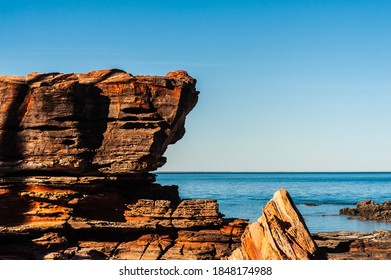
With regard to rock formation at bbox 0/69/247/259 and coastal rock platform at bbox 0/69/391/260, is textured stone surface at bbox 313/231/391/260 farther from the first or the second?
rock formation at bbox 0/69/247/259

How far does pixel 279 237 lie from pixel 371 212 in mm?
46272

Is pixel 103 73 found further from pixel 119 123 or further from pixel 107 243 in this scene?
pixel 107 243

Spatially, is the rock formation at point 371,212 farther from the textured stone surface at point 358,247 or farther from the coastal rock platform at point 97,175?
the coastal rock platform at point 97,175

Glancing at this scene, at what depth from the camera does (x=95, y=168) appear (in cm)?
3103

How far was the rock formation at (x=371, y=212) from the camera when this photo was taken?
207ft

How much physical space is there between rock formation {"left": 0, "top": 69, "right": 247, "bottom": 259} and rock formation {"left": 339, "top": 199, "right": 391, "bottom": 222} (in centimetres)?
3829

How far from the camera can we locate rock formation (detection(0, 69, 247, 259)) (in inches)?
1179

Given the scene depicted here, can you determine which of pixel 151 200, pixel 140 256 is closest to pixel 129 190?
pixel 151 200

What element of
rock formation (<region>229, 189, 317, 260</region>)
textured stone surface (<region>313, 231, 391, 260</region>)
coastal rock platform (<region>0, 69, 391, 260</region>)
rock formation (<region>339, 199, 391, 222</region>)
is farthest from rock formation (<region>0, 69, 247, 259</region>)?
rock formation (<region>339, 199, 391, 222</region>)

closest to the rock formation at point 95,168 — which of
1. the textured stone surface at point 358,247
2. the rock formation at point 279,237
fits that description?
the rock formation at point 279,237

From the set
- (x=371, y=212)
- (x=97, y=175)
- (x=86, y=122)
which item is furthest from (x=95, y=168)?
(x=371, y=212)

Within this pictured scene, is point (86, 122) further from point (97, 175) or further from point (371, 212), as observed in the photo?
point (371, 212)

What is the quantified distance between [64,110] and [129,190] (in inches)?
253

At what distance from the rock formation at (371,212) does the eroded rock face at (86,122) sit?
40215 mm
